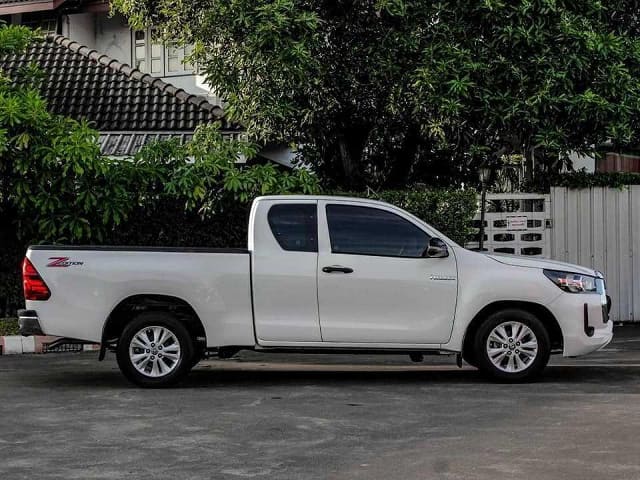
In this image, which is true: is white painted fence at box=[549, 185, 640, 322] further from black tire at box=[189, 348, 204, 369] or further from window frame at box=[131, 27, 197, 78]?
window frame at box=[131, 27, 197, 78]

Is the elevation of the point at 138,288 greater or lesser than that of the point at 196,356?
greater

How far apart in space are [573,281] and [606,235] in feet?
22.0

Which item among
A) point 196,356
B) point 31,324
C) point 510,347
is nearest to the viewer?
point 31,324

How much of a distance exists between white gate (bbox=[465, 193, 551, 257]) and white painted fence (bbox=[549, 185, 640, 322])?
5.8 inches

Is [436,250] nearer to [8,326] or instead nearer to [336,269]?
[336,269]

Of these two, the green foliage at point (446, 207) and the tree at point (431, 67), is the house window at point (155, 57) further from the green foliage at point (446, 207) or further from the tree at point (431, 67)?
the green foliage at point (446, 207)

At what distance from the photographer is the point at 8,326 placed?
1602 centimetres

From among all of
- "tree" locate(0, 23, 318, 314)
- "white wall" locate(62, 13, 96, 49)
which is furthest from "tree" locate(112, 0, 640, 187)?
"white wall" locate(62, 13, 96, 49)

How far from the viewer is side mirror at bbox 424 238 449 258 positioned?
11.3 meters

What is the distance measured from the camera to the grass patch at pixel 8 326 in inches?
614

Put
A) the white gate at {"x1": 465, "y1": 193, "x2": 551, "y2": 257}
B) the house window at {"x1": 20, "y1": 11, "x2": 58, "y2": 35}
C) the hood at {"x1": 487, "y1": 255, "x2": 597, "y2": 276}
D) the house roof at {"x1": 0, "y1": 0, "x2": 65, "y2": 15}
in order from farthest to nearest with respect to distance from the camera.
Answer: the house window at {"x1": 20, "y1": 11, "x2": 58, "y2": 35} → the house roof at {"x1": 0, "y1": 0, "x2": 65, "y2": 15} → the white gate at {"x1": 465, "y1": 193, "x2": 551, "y2": 257} → the hood at {"x1": 487, "y1": 255, "x2": 597, "y2": 276}

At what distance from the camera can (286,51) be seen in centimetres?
1605

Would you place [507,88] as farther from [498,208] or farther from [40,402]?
[40,402]

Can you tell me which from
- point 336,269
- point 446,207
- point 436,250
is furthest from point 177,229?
point 436,250
